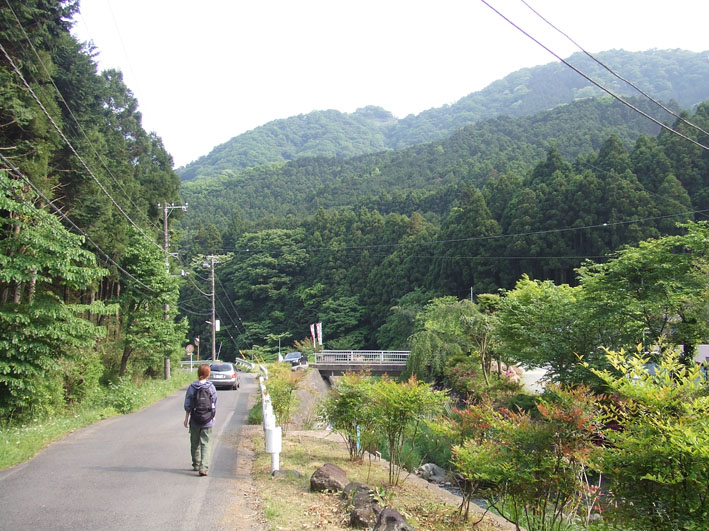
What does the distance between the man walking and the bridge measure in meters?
27.3

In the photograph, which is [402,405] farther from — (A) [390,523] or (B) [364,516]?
(A) [390,523]

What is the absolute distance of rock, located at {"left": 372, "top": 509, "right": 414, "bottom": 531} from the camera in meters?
5.49

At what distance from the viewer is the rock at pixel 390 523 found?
5492 millimetres

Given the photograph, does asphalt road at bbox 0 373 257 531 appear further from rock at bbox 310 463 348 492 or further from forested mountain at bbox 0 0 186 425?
forested mountain at bbox 0 0 186 425

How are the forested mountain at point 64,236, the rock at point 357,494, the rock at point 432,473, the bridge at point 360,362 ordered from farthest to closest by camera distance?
the bridge at point 360,362
the rock at point 432,473
the forested mountain at point 64,236
the rock at point 357,494

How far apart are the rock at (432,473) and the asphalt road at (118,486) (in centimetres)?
483

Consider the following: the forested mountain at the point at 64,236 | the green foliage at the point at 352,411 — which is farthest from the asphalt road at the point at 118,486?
the forested mountain at the point at 64,236

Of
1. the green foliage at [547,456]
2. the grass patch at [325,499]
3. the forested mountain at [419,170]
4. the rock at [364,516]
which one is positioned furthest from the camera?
the forested mountain at [419,170]

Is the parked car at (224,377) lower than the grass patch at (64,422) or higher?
lower

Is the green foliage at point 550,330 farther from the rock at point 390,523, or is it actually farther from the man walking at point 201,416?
the rock at point 390,523

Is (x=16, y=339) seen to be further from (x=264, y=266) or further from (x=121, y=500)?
(x=264, y=266)

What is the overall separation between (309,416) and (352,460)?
6729 millimetres

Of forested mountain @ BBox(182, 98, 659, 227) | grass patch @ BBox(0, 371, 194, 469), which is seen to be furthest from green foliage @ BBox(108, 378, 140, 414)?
forested mountain @ BBox(182, 98, 659, 227)

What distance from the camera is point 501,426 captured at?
19.3 feet
